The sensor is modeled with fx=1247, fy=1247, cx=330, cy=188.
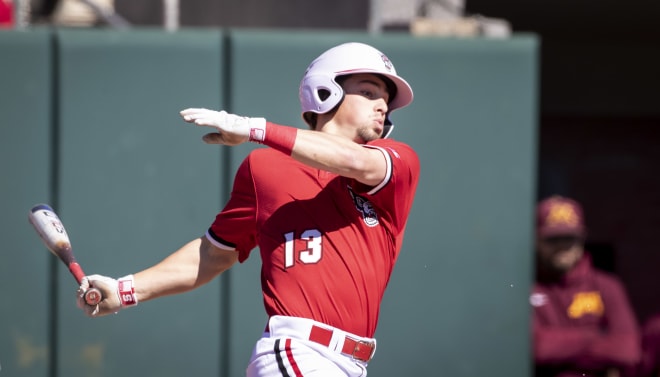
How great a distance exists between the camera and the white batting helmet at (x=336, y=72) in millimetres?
4391

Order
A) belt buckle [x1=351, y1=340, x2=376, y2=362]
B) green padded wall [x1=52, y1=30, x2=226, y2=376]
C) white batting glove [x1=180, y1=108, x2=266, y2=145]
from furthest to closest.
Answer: green padded wall [x1=52, y1=30, x2=226, y2=376], belt buckle [x1=351, y1=340, x2=376, y2=362], white batting glove [x1=180, y1=108, x2=266, y2=145]

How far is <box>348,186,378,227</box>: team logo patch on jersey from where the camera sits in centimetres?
428

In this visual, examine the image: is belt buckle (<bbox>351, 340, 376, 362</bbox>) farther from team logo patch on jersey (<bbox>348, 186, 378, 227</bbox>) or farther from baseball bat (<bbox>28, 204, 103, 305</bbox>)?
baseball bat (<bbox>28, 204, 103, 305</bbox>)

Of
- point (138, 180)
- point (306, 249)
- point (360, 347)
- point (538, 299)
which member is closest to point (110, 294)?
point (306, 249)

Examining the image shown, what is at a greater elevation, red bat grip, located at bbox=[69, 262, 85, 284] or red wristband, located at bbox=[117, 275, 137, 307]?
red bat grip, located at bbox=[69, 262, 85, 284]

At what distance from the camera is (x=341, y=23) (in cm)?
823

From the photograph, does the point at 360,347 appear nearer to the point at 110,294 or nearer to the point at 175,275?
the point at 175,275

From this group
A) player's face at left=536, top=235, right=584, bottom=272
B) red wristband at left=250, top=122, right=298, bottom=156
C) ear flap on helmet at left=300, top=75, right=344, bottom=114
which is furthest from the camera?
player's face at left=536, top=235, right=584, bottom=272

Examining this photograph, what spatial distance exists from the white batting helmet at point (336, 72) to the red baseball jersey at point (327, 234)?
222 mm

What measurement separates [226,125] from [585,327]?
3734mm

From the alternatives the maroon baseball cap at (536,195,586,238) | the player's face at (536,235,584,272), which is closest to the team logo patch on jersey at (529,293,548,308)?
the player's face at (536,235,584,272)

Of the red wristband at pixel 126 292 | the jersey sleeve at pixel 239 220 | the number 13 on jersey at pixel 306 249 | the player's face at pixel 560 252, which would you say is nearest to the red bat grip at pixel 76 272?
the red wristband at pixel 126 292

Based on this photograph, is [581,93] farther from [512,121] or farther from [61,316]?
[61,316]

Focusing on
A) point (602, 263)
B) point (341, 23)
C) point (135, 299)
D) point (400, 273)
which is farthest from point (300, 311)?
point (602, 263)
